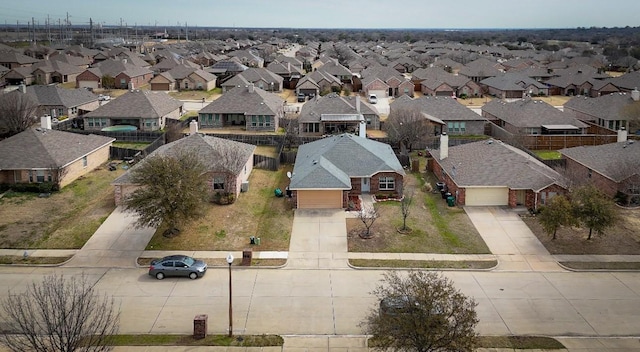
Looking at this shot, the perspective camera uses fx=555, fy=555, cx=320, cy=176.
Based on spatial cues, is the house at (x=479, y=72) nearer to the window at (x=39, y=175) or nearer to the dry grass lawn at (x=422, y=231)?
the dry grass lawn at (x=422, y=231)

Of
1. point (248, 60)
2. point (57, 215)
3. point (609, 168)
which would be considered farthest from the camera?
point (248, 60)

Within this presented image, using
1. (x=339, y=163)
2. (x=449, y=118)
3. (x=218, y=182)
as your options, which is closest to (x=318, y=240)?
(x=339, y=163)

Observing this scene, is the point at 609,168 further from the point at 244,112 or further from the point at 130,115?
the point at 130,115

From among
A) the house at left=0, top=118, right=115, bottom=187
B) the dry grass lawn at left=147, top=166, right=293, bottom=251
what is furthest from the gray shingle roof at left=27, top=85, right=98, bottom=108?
the dry grass lawn at left=147, top=166, right=293, bottom=251

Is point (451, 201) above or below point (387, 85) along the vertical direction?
below

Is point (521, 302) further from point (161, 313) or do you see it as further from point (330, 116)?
point (330, 116)

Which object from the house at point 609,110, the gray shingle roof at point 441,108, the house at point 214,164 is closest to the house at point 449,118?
the gray shingle roof at point 441,108

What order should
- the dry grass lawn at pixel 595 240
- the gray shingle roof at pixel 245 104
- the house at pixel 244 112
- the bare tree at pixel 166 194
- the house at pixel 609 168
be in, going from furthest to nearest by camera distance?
the gray shingle roof at pixel 245 104
the house at pixel 244 112
the house at pixel 609 168
the dry grass lawn at pixel 595 240
the bare tree at pixel 166 194
